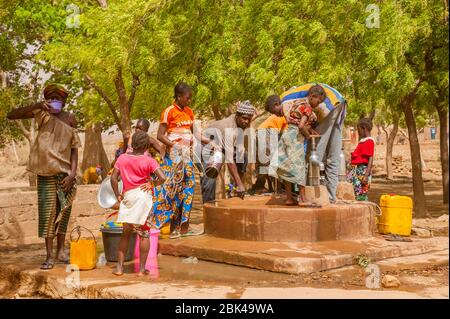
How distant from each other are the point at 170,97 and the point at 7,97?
27.9 feet

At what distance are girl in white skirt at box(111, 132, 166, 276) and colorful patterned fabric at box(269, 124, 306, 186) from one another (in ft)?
5.69

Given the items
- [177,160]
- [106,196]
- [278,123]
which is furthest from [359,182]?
[106,196]

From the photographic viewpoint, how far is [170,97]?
49.4 ft

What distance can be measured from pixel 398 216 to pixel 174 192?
2.87m

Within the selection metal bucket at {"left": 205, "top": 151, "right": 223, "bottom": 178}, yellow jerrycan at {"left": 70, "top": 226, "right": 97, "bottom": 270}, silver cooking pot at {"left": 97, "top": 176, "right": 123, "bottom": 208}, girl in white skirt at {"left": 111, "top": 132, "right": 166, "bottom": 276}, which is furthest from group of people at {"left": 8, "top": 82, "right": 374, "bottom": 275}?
silver cooking pot at {"left": 97, "top": 176, "right": 123, "bottom": 208}

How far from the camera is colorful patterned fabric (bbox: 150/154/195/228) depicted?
280 inches

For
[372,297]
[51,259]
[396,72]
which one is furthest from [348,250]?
[396,72]

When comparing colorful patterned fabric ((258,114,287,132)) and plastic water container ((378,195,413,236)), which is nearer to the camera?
plastic water container ((378,195,413,236))

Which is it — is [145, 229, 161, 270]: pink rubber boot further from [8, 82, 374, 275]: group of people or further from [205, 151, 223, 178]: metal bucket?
[205, 151, 223, 178]: metal bucket

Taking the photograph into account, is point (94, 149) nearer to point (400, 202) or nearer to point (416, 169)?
point (416, 169)

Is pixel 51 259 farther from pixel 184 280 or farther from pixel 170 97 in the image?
pixel 170 97

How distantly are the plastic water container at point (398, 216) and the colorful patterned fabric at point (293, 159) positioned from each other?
4.91 ft

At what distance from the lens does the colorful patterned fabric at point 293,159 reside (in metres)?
6.79

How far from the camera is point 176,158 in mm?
7098
